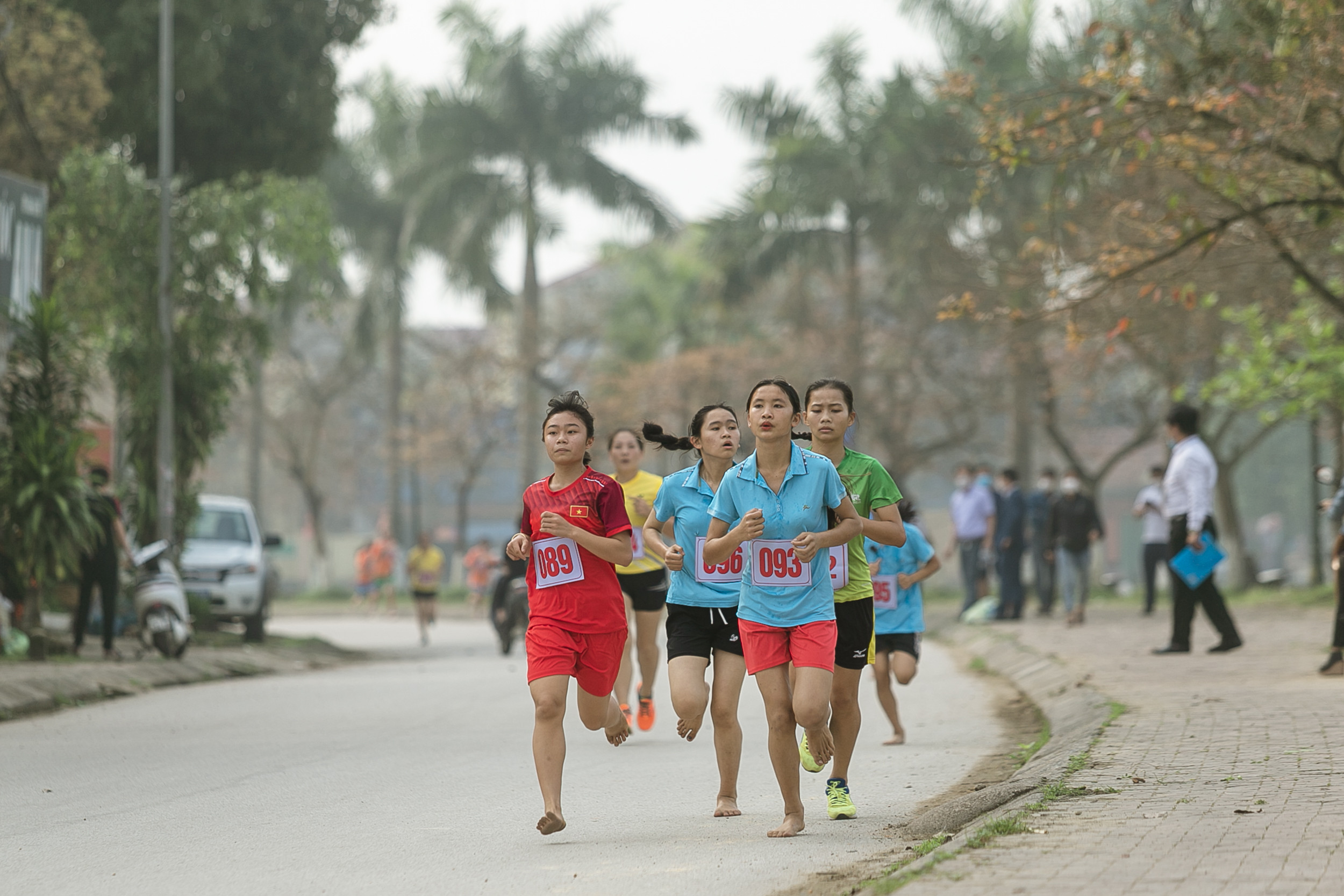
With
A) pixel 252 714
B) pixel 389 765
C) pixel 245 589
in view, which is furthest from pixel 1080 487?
pixel 389 765

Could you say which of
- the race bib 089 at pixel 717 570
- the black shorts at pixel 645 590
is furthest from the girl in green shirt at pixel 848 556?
the black shorts at pixel 645 590

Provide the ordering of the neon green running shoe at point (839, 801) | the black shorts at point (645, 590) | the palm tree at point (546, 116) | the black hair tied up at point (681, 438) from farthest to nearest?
the palm tree at point (546, 116) < the black shorts at point (645, 590) < the black hair tied up at point (681, 438) < the neon green running shoe at point (839, 801)

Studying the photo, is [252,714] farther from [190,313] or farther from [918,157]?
[918,157]

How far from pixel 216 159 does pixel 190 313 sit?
2.96 meters

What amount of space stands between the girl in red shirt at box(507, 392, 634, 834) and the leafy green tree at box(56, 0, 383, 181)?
1560 cm

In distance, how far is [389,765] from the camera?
9.11 meters

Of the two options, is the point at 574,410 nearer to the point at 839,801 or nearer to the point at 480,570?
the point at 839,801

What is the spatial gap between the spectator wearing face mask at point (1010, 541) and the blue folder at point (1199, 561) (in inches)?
307

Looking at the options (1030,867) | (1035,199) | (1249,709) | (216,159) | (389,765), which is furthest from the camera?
(1035,199)

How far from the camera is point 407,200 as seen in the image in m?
44.2

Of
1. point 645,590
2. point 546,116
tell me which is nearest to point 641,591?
point 645,590

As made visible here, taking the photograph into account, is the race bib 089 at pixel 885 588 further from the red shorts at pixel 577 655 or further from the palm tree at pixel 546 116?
the palm tree at pixel 546 116

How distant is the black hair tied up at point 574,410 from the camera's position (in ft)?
22.3

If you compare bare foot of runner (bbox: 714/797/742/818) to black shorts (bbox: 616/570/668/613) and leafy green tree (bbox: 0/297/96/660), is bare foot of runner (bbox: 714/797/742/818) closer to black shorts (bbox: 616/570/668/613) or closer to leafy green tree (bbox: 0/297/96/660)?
black shorts (bbox: 616/570/668/613)
